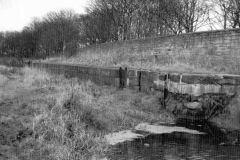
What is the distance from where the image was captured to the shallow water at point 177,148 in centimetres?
525

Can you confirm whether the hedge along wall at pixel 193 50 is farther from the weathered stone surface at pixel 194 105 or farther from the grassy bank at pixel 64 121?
the grassy bank at pixel 64 121

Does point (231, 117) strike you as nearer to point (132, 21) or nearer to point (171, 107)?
point (171, 107)

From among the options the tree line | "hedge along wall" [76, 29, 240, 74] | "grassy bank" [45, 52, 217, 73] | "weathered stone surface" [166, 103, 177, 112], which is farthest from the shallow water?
the tree line

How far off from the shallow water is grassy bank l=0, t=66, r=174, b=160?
497mm

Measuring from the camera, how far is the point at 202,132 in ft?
22.8

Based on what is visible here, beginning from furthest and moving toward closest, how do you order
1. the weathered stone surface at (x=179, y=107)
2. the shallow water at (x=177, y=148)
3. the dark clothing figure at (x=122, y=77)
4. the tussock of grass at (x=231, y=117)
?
the dark clothing figure at (x=122, y=77) → the weathered stone surface at (x=179, y=107) → the tussock of grass at (x=231, y=117) → the shallow water at (x=177, y=148)

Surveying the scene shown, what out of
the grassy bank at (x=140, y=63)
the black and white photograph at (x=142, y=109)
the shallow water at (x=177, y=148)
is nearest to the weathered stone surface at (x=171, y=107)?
the black and white photograph at (x=142, y=109)

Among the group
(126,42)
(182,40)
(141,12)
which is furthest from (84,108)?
(141,12)

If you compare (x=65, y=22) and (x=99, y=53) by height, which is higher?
(x=65, y=22)

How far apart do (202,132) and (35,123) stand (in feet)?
12.9

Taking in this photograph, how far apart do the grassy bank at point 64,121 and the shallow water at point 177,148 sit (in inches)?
19.6

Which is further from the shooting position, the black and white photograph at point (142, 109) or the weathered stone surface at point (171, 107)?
the weathered stone surface at point (171, 107)

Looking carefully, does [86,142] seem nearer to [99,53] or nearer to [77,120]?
[77,120]

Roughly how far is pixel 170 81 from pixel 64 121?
4.16 metres
